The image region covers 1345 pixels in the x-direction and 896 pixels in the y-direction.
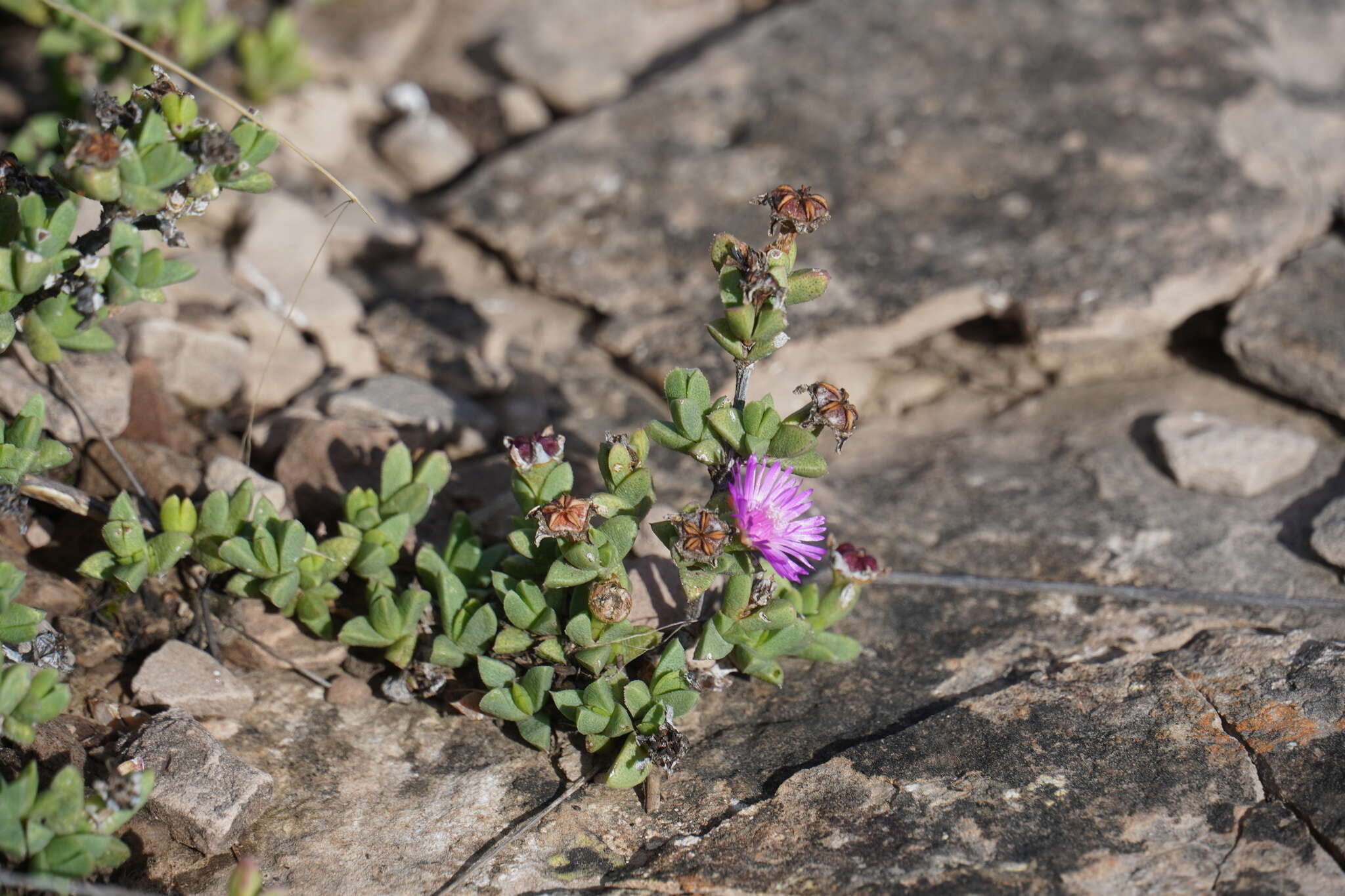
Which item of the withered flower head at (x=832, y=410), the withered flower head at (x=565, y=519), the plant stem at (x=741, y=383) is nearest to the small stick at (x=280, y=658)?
the withered flower head at (x=565, y=519)

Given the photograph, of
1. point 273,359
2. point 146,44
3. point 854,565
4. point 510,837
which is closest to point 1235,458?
point 854,565

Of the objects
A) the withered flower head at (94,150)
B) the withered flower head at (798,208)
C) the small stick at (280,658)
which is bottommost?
the small stick at (280,658)

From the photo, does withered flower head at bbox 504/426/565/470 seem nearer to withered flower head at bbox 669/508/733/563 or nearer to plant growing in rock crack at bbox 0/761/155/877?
withered flower head at bbox 669/508/733/563

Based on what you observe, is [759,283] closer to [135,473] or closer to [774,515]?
[774,515]

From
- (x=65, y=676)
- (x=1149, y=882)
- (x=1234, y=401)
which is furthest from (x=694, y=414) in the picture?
(x=1234, y=401)

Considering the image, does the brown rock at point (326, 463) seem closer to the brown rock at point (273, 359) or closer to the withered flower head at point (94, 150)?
the brown rock at point (273, 359)

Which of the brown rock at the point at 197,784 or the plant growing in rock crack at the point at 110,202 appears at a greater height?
the plant growing in rock crack at the point at 110,202

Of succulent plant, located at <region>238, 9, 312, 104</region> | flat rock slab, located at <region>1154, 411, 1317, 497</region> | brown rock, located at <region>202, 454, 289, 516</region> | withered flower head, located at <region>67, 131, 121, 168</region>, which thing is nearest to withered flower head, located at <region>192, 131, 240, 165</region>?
withered flower head, located at <region>67, 131, 121, 168</region>

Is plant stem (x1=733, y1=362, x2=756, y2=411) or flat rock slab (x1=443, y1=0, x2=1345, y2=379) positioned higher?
flat rock slab (x1=443, y1=0, x2=1345, y2=379)
